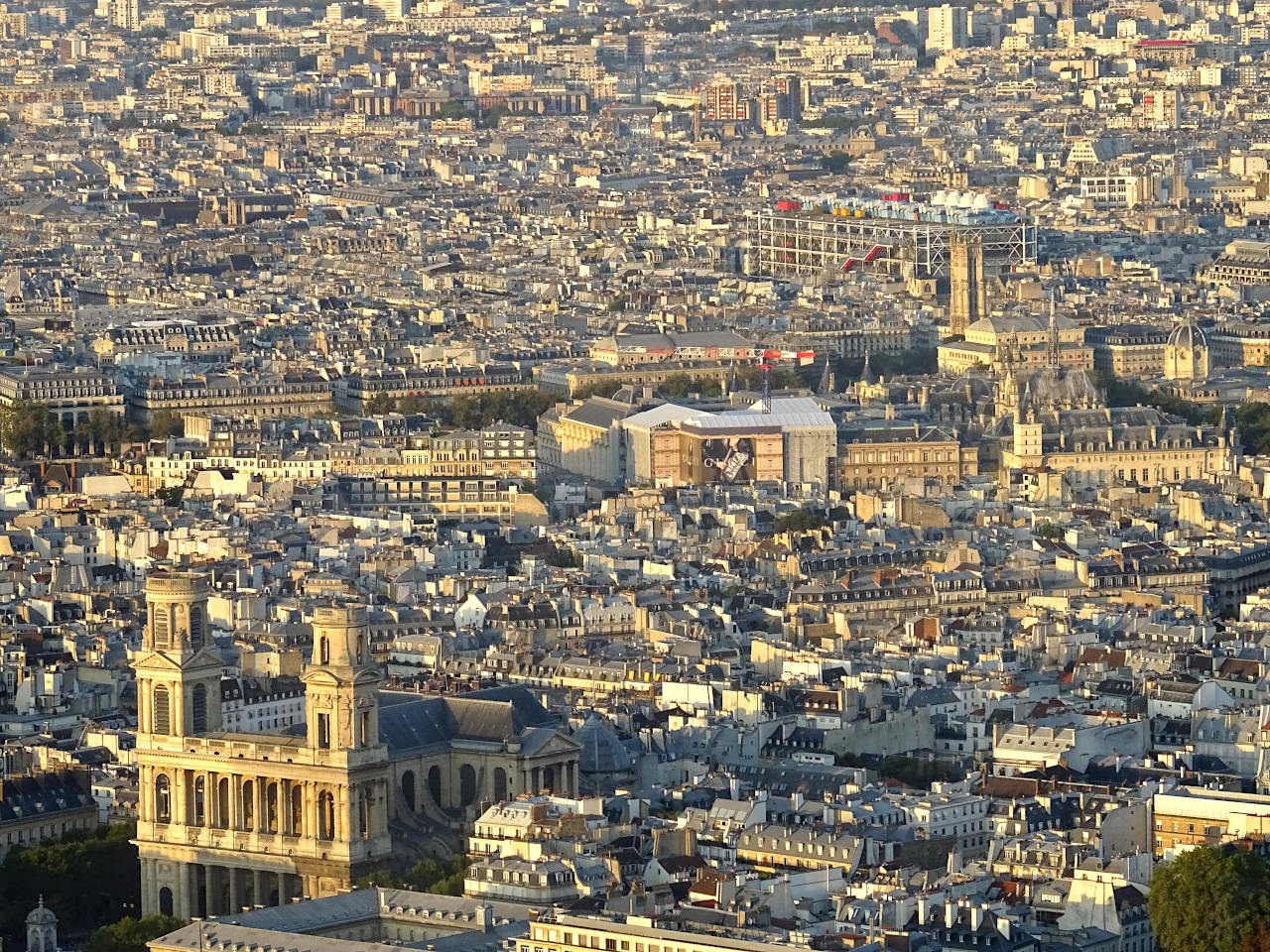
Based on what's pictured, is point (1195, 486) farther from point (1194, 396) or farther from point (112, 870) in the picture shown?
point (112, 870)

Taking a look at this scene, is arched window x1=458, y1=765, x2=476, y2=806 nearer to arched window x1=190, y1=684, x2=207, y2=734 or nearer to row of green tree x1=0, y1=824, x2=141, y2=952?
arched window x1=190, y1=684, x2=207, y2=734

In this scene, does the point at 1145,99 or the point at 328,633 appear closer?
the point at 328,633

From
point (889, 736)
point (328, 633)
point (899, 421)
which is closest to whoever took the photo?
point (328, 633)

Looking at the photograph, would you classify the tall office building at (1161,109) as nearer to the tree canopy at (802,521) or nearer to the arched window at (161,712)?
the tree canopy at (802,521)

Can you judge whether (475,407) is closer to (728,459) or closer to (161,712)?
(728,459)

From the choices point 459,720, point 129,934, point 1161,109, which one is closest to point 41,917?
point 129,934

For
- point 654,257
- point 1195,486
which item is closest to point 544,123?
point 654,257
